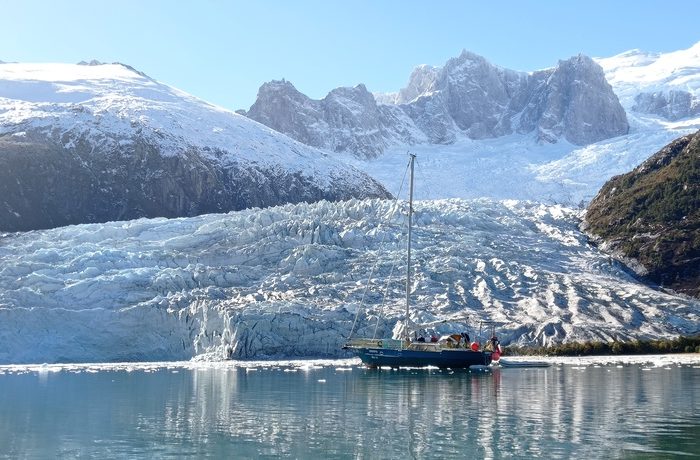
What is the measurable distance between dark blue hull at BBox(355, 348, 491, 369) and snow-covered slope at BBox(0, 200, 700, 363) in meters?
7.55

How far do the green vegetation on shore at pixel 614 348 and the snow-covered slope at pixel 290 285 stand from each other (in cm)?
189

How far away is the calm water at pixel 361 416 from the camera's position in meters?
20.8

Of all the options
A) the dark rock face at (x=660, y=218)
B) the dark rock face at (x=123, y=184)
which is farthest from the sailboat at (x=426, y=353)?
the dark rock face at (x=123, y=184)

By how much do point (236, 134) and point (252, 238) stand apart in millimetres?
60045

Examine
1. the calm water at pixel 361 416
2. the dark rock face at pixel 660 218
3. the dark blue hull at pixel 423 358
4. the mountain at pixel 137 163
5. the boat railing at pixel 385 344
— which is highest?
the mountain at pixel 137 163

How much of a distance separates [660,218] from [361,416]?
69.4 m

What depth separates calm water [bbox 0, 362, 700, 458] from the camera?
20750 millimetres

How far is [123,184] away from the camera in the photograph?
114750 millimetres

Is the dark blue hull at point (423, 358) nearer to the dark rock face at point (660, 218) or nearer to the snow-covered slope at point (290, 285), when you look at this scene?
the snow-covered slope at point (290, 285)

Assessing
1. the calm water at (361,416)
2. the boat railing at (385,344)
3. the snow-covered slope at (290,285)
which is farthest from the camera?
the snow-covered slope at (290,285)

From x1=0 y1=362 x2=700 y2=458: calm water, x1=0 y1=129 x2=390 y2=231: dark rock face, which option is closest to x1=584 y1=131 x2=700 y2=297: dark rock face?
x1=0 y1=362 x2=700 y2=458: calm water

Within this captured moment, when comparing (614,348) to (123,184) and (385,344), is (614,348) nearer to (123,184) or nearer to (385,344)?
(385,344)

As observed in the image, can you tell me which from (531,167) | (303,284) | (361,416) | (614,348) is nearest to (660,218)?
(614,348)

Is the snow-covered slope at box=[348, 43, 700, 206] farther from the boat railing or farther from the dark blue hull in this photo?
the dark blue hull
